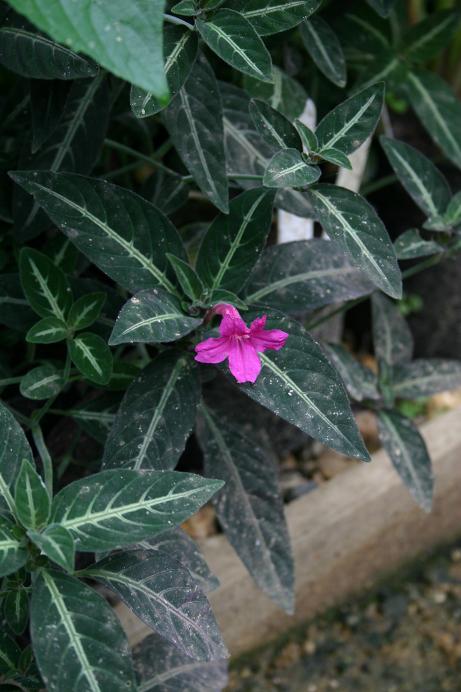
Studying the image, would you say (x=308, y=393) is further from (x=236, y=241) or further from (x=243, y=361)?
(x=236, y=241)

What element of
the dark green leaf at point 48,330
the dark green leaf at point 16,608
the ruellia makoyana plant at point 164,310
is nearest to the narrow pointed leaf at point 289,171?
the ruellia makoyana plant at point 164,310

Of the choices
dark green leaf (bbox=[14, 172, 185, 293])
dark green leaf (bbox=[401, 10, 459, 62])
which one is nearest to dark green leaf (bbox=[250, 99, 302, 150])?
dark green leaf (bbox=[14, 172, 185, 293])

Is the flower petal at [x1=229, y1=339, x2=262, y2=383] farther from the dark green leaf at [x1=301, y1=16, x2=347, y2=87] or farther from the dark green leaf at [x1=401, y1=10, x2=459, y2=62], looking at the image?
the dark green leaf at [x1=401, y1=10, x2=459, y2=62]

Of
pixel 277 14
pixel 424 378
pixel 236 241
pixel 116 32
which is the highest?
pixel 116 32

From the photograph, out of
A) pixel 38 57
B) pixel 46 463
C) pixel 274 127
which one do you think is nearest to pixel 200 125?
pixel 274 127

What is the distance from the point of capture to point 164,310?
1.06 m

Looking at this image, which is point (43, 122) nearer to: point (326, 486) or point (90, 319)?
point (90, 319)

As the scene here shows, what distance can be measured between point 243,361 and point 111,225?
26 cm

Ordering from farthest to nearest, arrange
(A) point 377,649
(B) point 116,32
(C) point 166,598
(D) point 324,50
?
(A) point 377,649 → (D) point 324,50 → (C) point 166,598 → (B) point 116,32

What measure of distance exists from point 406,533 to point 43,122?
131 cm

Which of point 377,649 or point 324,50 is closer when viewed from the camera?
point 324,50

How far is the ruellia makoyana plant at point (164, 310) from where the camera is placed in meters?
0.92

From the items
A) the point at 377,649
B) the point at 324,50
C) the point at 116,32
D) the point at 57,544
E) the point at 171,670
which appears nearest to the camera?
the point at 116,32

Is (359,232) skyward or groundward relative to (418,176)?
skyward
